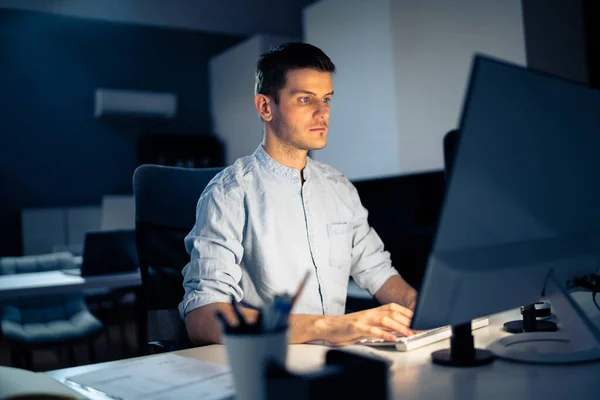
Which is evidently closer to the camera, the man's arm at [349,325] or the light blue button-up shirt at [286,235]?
the man's arm at [349,325]

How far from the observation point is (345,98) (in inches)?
163

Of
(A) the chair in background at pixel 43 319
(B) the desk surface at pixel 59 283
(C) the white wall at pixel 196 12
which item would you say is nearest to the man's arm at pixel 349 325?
(B) the desk surface at pixel 59 283

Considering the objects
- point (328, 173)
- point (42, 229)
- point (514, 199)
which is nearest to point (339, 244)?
point (328, 173)

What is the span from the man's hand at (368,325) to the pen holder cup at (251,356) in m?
0.41

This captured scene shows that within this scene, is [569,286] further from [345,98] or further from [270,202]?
[345,98]

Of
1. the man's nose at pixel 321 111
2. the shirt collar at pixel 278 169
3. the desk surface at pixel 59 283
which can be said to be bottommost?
the desk surface at pixel 59 283

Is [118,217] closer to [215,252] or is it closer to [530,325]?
[215,252]

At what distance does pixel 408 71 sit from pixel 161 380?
3242 mm

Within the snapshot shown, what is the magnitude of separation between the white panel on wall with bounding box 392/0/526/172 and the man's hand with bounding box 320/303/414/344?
2730 millimetres

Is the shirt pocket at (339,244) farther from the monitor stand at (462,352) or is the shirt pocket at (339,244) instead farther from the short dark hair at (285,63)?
the monitor stand at (462,352)

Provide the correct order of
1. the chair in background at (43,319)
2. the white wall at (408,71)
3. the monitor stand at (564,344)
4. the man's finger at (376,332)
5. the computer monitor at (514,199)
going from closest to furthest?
1. the computer monitor at (514,199)
2. the monitor stand at (564,344)
3. the man's finger at (376,332)
4. the chair in background at (43,319)
5. the white wall at (408,71)

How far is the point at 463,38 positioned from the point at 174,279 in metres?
2.69

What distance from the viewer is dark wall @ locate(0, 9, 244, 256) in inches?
233

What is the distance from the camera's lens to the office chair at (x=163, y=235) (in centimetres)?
161
